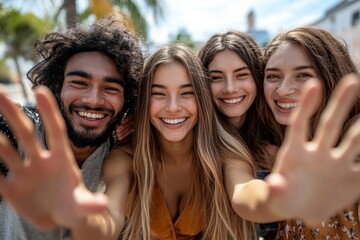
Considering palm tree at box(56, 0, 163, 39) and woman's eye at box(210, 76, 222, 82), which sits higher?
palm tree at box(56, 0, 163, 39)

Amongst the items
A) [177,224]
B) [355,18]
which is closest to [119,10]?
[177,224]

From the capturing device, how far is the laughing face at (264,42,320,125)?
8.96 feet

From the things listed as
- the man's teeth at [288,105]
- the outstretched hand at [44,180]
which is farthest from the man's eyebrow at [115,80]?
the outstretched hand at [44,180]

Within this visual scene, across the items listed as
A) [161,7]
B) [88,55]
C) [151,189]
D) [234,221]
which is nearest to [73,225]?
[151,189]

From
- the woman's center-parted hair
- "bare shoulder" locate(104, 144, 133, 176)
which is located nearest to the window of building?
the woman's center-parted hair

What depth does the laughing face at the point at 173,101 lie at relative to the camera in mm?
2623

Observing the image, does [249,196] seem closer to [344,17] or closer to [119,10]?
[119,10]

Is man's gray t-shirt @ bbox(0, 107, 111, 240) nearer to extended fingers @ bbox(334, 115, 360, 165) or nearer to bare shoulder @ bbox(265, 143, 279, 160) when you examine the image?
bare shoulder @ bbox(265, 143, 279, 160)

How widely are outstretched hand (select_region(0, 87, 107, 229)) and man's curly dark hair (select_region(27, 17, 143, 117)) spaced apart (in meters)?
1.54

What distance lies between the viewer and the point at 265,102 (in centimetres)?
321

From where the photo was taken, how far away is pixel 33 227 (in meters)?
2.41

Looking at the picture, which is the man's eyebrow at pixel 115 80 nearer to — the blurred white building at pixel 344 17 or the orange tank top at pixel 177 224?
the orange tank top at pixel 177 224

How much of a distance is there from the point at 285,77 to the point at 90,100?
1.50 meters

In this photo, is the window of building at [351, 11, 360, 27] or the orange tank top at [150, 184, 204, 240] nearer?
the orange tank top at [150, 184, 204, 240]
